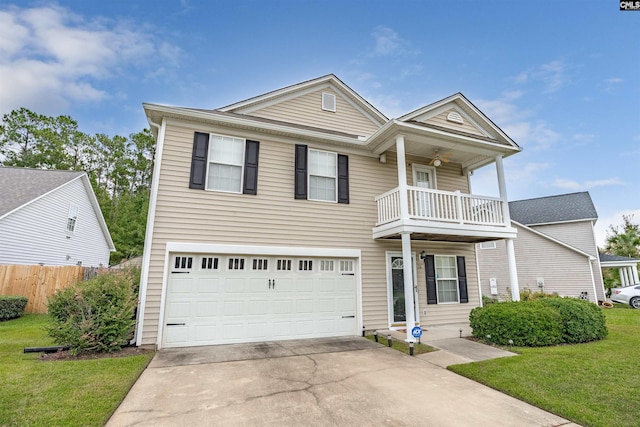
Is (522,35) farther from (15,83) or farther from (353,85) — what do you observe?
(15,83)

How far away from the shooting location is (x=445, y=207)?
8430 mm

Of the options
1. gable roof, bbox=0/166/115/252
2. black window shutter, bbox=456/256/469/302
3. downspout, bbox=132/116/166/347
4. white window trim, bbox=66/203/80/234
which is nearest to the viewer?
downspout, bbox=132/116/166/347

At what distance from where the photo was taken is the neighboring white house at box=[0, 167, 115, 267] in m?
11.8

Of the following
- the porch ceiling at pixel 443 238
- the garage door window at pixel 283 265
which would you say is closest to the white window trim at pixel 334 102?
the porch ceiling at pixel 443 238

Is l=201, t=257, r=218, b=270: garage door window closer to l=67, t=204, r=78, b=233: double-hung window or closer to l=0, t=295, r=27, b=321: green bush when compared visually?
l=0, t=295, r=27, b=321: green bush

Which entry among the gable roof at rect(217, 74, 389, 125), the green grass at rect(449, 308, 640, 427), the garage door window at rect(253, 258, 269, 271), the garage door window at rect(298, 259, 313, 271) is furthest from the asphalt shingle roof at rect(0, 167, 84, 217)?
the green grass at rect(449, 308, 640, 427)

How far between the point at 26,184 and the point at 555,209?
30.5m

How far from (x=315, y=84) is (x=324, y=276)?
6.09 meters

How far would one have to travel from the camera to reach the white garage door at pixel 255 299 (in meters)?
6.84

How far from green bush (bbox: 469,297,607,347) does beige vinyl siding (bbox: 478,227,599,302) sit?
33.5ft

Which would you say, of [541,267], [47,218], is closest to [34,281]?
[47,218]

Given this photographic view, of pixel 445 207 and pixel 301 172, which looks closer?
pixel 301 172

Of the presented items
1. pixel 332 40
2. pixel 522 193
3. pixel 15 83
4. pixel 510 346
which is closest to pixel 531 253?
pixel 522 193

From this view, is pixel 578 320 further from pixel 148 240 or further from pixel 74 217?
pixel 74 217
